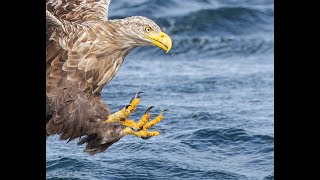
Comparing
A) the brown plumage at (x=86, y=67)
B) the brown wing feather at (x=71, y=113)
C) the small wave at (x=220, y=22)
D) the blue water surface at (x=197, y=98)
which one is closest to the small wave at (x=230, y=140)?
the blue water surface at (x=197, y=98)

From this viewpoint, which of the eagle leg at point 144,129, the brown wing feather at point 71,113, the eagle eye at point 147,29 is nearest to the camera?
the eagle leg at point 144,129

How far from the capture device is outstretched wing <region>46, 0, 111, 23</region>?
15.3ft

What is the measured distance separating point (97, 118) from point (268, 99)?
167 inches

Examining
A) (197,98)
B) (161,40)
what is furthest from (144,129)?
(197,98)

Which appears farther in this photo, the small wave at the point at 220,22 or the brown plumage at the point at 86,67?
the small wave at the point at 220,22

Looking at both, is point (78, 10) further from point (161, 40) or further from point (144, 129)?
point (144, 129)

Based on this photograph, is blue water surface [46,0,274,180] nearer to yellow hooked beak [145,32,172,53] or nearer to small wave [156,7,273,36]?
small wave [156,7,273,36]

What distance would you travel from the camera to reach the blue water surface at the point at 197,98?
21.0 ft

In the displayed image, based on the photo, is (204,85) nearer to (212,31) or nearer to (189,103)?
(189,103)

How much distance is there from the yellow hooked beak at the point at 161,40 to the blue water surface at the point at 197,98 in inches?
81.0

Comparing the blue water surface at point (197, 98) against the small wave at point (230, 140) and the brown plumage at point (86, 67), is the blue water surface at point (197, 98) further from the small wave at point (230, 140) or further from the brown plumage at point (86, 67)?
the brown plumage at point (86, 67)

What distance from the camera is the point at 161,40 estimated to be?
165 inches
